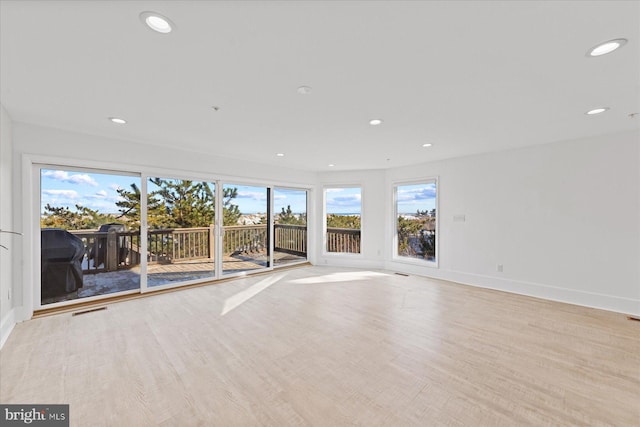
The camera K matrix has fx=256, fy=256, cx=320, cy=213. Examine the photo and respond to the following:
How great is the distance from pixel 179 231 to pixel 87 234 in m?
1.18

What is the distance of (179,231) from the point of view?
4406 millimetres

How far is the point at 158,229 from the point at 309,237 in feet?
11.0

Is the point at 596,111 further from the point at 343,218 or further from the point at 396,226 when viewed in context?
the point at 343,218

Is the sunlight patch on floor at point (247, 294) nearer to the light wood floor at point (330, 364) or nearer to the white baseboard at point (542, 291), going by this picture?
the light wood floor at point (330, 364)

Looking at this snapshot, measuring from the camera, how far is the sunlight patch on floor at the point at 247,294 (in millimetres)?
3525

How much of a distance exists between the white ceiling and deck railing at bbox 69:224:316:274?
1.56 m

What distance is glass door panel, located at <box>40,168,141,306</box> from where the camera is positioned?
331 centimetres

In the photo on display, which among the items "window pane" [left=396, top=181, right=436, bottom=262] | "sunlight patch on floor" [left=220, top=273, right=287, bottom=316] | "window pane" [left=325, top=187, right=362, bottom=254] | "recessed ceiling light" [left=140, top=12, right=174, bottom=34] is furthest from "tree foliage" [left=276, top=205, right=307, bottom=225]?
"recessed ceiling light" [left=140, top=12, right=174, bottom=34]

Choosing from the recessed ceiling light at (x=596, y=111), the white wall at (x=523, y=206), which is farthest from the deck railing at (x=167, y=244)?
the recessed ceiling light at (x=596, y=111)

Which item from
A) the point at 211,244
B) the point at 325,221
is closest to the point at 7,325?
the point at 211,244

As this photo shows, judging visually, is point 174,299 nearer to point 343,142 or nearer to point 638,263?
point 343,142

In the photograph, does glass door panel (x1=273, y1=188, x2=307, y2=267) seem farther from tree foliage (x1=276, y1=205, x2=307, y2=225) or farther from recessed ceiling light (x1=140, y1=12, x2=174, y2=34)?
recessed ceiling light (x1=140, y1=12, x2=174, y2=34)

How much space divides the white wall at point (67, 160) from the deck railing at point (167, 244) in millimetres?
556

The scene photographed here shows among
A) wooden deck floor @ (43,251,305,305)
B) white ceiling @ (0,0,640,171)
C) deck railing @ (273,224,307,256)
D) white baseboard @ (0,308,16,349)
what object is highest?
white ceiling @ (0,0,640,171)
